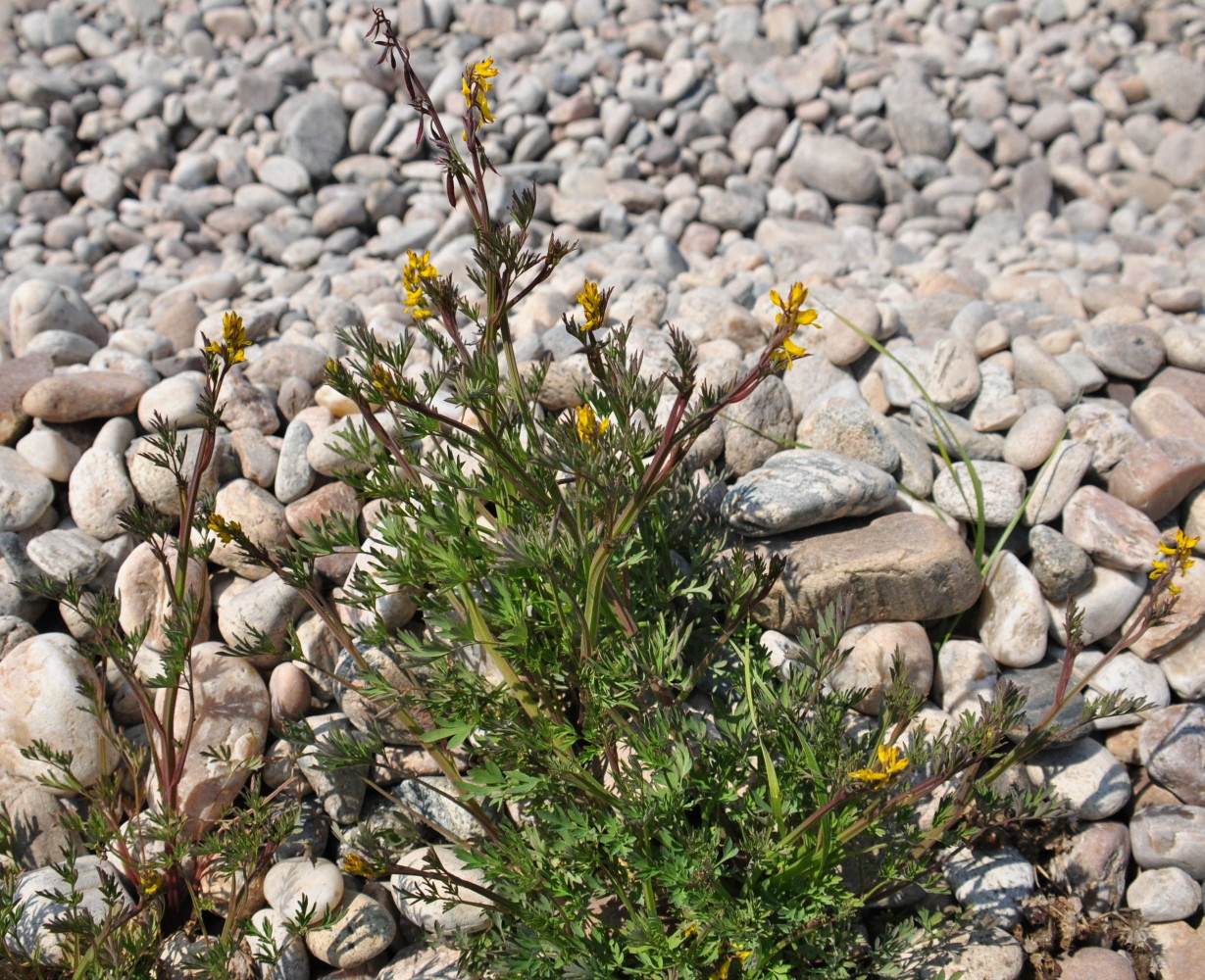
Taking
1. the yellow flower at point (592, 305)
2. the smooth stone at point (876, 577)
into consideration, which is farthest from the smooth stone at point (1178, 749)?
the yellow flower at point (592, 305)

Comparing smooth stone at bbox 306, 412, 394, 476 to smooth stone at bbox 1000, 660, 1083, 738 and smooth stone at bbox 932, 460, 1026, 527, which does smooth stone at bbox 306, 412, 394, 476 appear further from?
smooth stone at bbox 1000, 660, 1083, 738

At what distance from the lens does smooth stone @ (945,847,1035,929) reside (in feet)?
10.2

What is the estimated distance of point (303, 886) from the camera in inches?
124

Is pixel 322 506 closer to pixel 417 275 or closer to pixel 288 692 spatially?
pixel 288 692

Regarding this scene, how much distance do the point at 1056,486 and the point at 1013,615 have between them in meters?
0.63

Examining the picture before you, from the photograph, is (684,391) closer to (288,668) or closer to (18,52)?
(288,668)

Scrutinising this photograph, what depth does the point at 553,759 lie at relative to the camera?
2648 millimetres

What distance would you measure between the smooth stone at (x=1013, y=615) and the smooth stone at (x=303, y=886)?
2521mm

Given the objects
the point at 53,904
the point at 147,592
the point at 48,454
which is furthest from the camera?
the point at 48,454

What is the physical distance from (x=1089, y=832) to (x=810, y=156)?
5.94 meters

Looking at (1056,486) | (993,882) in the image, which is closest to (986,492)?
(1056,486)

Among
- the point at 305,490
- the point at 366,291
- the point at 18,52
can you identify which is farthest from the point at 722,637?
the point at 18,52

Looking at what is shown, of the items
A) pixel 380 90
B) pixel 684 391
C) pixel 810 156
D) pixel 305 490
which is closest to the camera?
pixel 684 391

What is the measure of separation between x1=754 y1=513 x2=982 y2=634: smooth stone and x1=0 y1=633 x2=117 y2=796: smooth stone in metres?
2.49
